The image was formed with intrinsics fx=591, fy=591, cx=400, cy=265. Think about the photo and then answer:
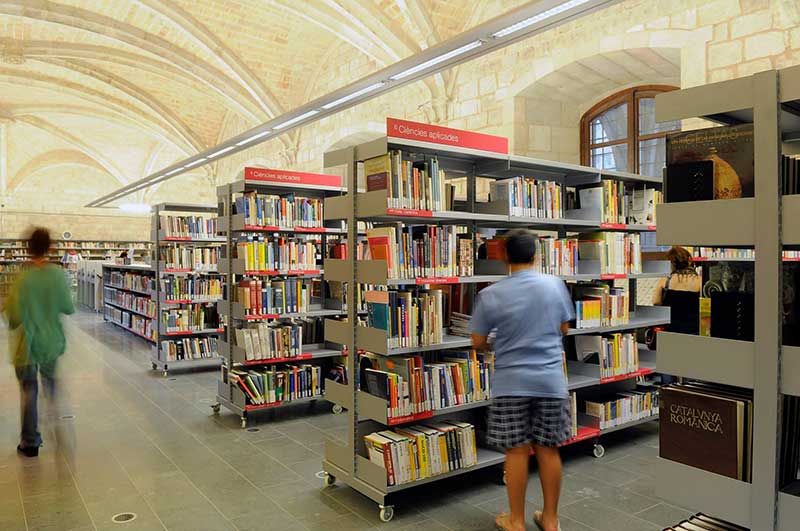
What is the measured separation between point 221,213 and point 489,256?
10.4 feet

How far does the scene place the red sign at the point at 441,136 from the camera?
350 cm

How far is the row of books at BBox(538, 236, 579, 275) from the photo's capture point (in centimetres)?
429

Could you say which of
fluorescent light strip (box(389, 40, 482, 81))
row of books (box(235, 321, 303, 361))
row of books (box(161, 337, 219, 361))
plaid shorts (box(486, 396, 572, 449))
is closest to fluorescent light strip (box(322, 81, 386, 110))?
fluorescent light strip (box(389, 40, 482, 81))

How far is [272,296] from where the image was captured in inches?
225

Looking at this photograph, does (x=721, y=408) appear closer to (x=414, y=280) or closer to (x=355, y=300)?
(x=414, y=280)

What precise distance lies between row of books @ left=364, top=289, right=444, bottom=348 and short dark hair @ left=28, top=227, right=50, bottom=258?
8.04ft

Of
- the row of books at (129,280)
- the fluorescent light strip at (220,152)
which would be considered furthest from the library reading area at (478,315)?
the fluorescent light strip at (220,152)

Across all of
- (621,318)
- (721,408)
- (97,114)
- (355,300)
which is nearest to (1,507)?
(355,300)

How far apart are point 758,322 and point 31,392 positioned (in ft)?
15.2

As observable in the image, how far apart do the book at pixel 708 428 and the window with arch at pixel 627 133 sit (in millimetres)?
5388

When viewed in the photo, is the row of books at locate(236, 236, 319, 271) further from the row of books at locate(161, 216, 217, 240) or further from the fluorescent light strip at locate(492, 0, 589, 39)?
the fluorescent light strip at locate(492, 0, 589, 39)

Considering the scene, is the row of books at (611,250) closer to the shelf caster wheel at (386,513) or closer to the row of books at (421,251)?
the row of books at (421,251)

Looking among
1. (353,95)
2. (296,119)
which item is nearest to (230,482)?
(353,95)

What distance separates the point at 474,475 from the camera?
160 inches
